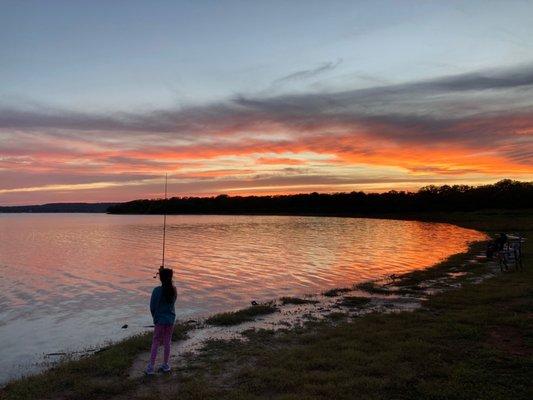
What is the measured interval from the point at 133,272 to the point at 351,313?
22.5 metres

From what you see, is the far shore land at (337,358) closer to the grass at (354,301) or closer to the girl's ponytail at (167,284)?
the grass at (354,301)

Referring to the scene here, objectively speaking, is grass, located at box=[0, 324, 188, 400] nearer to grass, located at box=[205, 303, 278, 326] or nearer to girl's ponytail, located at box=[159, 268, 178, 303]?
girl's ponytail, located at box=[159, 268, 178, 303]

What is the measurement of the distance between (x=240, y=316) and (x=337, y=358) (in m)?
7.04

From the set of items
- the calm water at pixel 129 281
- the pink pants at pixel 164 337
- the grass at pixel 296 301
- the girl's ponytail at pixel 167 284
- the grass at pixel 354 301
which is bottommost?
the calm water at pixel 129 281

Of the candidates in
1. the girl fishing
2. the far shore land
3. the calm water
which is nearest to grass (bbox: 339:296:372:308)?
the far shore land

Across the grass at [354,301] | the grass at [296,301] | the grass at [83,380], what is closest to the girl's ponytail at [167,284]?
the grass at [83,380]

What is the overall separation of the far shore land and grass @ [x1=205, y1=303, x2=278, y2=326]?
44 millimetres

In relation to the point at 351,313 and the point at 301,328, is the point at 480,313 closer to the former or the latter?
the point at 351,313

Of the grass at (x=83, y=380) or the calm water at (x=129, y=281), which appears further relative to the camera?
the calm water at (x=129, y=281)

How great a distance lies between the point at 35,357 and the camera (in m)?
14.6

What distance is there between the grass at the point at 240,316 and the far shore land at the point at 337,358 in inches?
1.8

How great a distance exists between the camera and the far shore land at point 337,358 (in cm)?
962

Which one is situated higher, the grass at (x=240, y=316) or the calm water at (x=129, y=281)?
the grass at (x=240, y=316)

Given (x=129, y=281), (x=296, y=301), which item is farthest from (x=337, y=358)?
(x=129, y=281)
